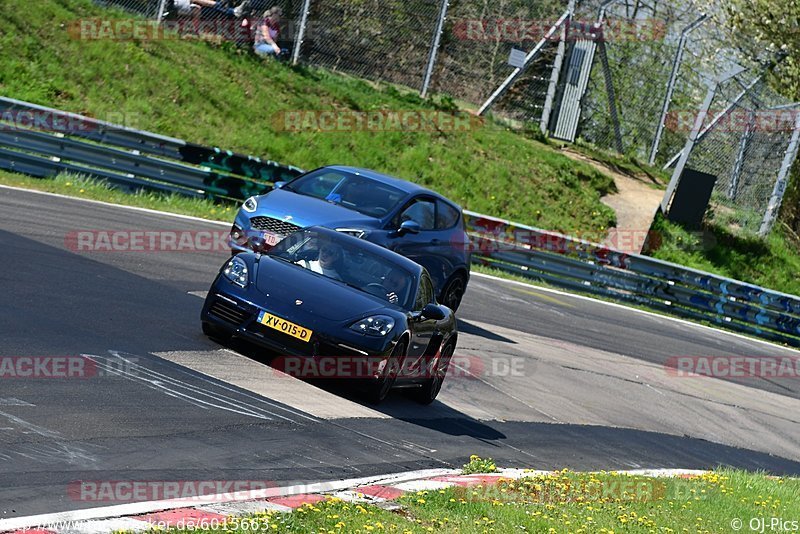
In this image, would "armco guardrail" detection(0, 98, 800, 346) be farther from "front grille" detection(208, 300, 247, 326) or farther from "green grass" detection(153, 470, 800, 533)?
"green grass" detection(153, 470, 800, 533)

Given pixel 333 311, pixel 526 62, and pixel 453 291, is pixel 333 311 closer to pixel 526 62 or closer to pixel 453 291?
pixel 453 291

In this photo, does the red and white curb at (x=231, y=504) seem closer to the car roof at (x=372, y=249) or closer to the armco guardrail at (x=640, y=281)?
the car roof at (x=372, y=249)

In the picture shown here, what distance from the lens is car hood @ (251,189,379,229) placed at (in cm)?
1497

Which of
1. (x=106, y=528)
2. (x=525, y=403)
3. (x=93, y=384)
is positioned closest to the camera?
(x=106, y=528)

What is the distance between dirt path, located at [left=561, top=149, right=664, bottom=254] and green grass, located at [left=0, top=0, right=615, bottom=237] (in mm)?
436

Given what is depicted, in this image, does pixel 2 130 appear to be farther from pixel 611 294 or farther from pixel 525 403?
pixel 611 294

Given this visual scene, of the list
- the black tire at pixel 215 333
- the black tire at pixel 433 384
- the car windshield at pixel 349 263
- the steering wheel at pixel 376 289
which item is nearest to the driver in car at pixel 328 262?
the car windshield at pixel 349 263

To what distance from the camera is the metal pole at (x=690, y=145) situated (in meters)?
30.0

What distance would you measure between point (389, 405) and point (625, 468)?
2.42m

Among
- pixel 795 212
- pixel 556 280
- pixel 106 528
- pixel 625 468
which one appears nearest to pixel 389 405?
pixel 625 468

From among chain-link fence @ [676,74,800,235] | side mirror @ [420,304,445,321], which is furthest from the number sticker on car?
chain-link fence @ [676,74,800,235]

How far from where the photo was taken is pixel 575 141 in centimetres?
3350

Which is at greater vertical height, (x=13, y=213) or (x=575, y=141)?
(x=575, y=141)

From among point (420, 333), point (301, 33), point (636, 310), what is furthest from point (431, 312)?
point (301, 33)
